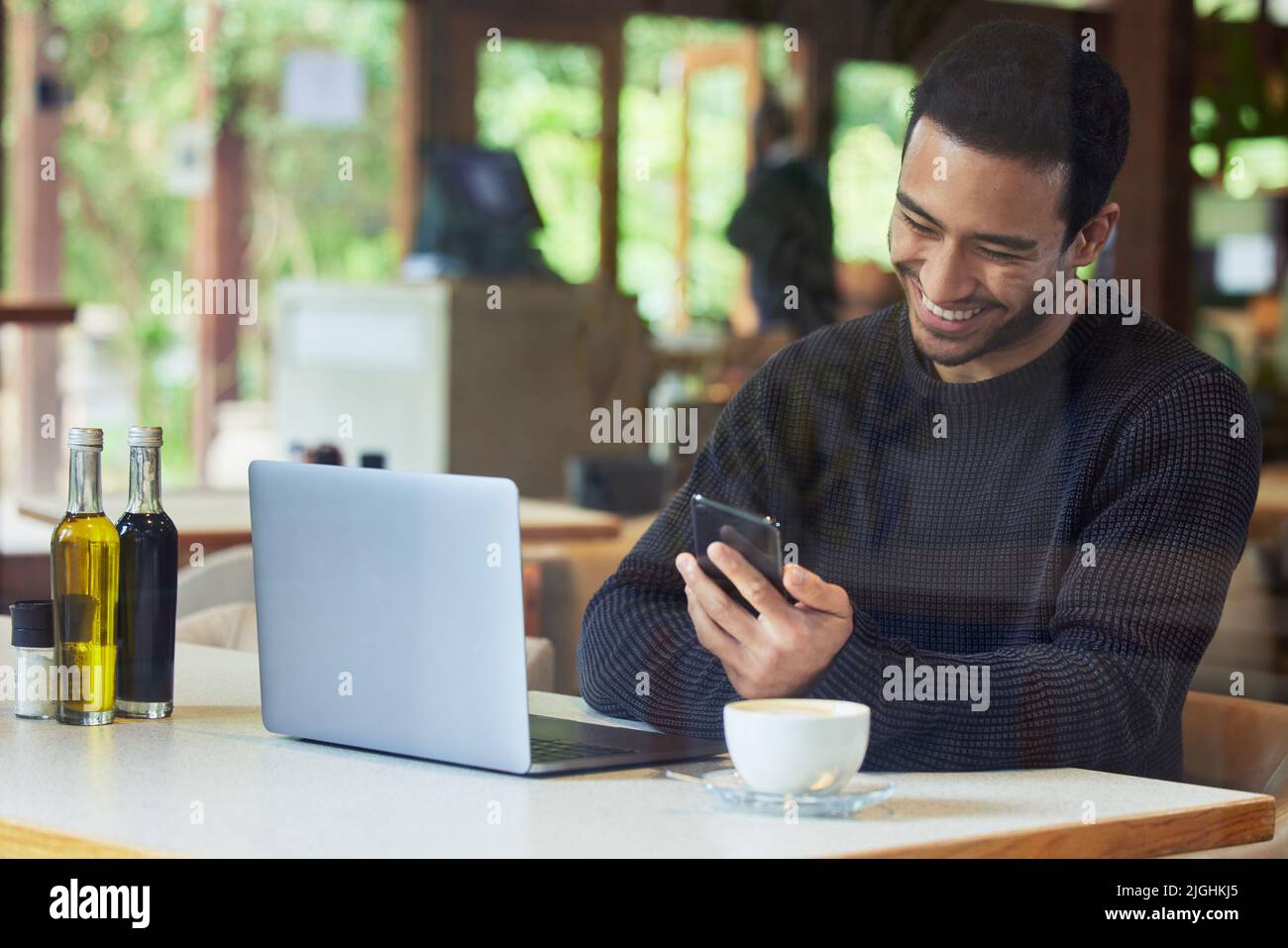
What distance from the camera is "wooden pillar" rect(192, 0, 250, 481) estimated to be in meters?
6.21

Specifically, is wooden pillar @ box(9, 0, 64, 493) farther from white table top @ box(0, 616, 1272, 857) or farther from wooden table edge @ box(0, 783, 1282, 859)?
wooden table edge @ box(0, 783, 1282, 859)

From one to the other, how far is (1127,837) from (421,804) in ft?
1.42

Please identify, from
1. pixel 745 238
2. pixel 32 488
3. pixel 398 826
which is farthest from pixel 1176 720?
pixel 32 488

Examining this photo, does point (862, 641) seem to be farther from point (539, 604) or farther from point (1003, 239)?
point (539, 604)

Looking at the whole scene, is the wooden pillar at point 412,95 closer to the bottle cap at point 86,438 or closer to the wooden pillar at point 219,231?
the wooden pillar at point 219,231

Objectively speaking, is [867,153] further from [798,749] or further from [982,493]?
[798,749]

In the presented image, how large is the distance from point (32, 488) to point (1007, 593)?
13.9ft

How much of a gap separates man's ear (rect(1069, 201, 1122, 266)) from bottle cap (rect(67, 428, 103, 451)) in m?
0.85

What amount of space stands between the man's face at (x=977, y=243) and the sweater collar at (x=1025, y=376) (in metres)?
0.02

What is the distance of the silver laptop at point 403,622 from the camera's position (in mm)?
1178

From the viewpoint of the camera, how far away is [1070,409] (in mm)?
1596

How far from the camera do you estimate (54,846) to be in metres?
1.05
